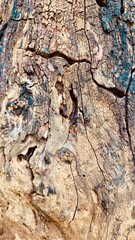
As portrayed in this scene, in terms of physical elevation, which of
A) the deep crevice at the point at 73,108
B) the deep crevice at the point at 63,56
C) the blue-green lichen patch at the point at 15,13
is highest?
the blue-green lichen patch at the point at 15,13

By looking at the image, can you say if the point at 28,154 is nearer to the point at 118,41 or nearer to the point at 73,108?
the point at 73,108

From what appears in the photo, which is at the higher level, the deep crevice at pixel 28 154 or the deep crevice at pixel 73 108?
the deep crevice at pixel 73 108

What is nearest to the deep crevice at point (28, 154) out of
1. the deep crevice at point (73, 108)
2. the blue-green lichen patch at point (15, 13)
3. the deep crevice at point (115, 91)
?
the deep crevice at point (73, 108)

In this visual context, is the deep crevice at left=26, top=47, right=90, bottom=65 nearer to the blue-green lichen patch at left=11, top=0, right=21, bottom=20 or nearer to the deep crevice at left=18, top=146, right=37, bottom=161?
the blue-green lichen patch at left=11, top=0, right=21, bottom=20

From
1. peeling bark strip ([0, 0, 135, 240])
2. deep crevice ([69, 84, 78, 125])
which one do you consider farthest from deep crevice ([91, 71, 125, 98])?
deep crevice ([69, 84, 78, 125])

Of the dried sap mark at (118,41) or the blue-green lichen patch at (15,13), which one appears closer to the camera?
the dried sap mark at (118,41)

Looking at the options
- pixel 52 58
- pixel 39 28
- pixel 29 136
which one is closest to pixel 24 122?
pixel 29 136

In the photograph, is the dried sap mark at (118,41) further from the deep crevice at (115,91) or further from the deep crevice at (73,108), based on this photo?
the deep crevice at (73,108)

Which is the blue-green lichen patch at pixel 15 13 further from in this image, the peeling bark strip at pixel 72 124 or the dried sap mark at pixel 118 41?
the dried sap mark at pixel 118 41

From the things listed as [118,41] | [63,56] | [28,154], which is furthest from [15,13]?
[28,154]

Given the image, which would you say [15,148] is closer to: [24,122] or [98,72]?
[24,122]
